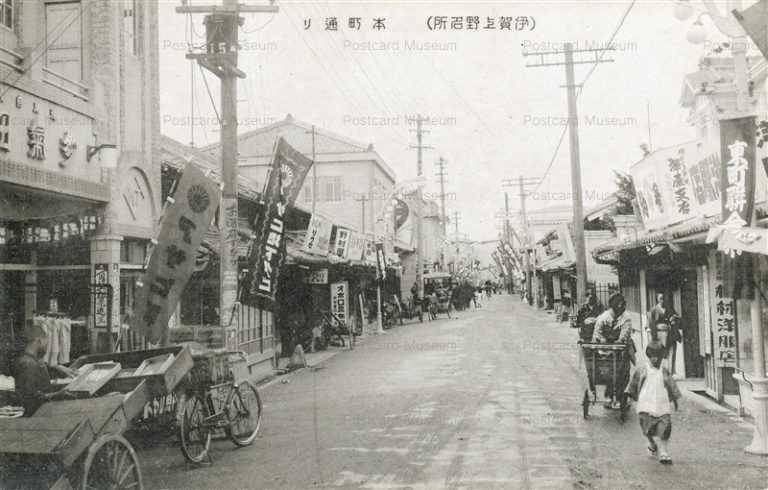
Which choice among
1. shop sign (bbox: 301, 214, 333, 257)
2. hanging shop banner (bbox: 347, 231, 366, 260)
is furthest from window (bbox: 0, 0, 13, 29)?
hanging shop banner (bbox: 347, 231, 366, 260)

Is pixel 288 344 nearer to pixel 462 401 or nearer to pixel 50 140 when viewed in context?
pixel 462 401

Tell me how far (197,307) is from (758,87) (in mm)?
14537

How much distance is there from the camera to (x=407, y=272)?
60.1 meters

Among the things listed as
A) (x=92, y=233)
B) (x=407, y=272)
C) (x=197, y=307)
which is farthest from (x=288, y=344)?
(x=407, y=272)

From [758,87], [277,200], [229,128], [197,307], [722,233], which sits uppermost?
[758,87]

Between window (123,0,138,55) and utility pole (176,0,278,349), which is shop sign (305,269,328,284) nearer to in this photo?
window (123,0,138,55)

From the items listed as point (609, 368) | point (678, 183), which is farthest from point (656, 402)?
point (678, 183)

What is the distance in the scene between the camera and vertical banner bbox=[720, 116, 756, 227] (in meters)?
8.92

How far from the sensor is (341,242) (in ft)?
88.1

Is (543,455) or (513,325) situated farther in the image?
(513,325)

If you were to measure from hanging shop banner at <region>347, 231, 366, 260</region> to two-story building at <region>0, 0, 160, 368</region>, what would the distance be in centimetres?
1272

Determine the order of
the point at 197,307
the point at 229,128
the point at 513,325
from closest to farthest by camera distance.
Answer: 1. the point at 229,128
2. the point at 197,307
3. the point at 513,325

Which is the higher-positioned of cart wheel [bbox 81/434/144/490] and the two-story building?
the two-story building

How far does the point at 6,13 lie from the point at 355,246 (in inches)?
735
